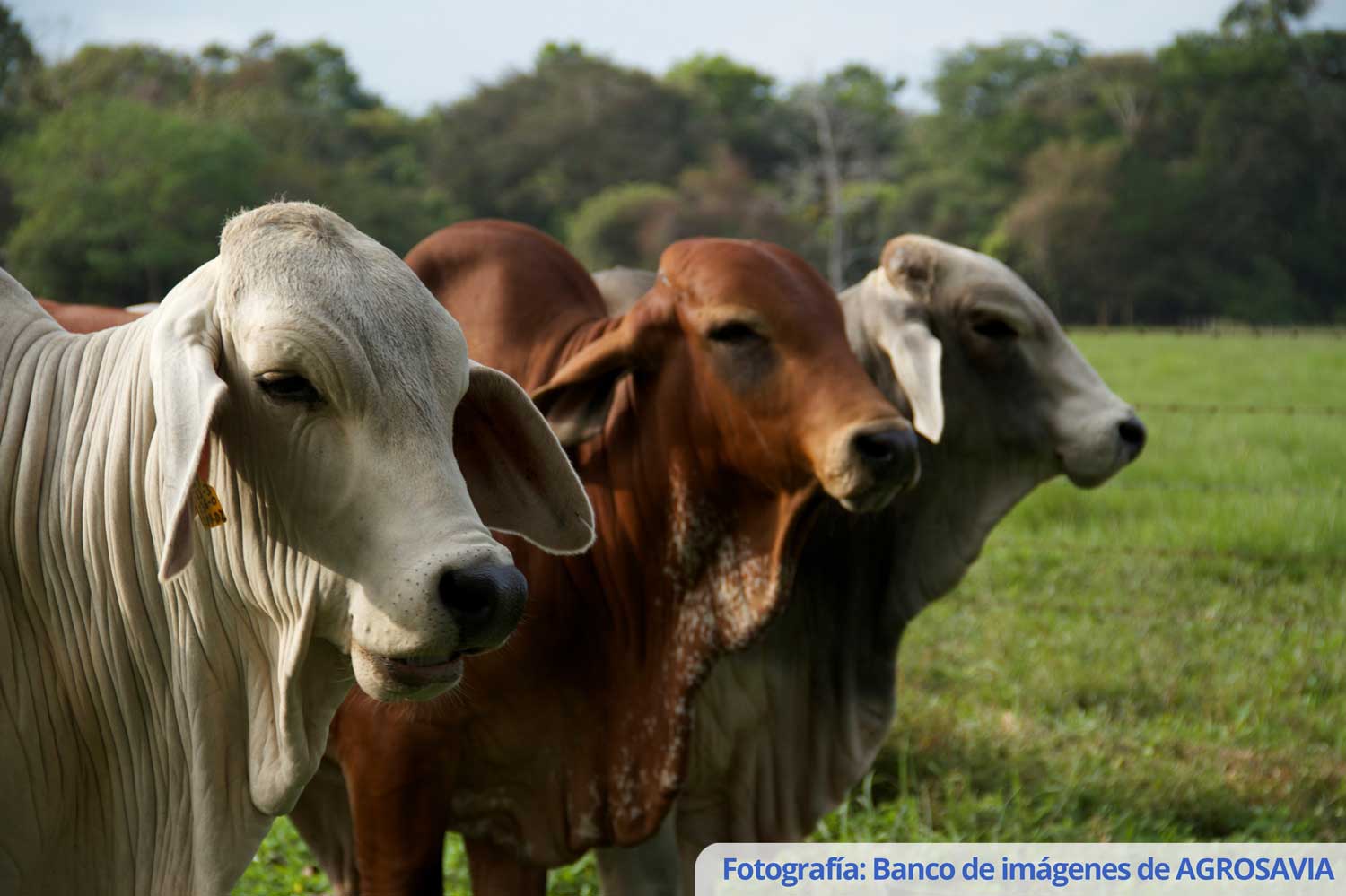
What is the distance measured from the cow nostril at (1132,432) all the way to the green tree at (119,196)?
60.6ft

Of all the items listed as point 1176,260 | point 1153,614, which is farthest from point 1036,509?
point 1176,260

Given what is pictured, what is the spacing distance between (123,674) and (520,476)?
56 centimetres

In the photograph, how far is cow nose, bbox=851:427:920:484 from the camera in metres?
2.35

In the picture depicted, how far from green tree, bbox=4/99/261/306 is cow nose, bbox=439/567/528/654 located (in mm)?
19482

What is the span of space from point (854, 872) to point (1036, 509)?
12.6ft

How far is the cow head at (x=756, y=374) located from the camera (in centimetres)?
238

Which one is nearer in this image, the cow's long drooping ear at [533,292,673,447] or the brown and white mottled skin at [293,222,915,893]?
the brown and white mottled skin at [293,222,915,893]

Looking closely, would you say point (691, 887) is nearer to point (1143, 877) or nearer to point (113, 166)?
point (1143, 877)

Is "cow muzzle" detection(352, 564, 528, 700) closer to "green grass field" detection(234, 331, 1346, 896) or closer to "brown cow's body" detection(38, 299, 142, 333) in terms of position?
"brown cow's body" detection(38, 299, 142, 333)

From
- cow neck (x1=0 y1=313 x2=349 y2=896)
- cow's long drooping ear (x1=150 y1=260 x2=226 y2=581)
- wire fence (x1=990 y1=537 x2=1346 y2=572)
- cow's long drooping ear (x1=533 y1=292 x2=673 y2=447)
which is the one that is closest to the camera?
cow's long drooping ear (x1=150 y1=260 x2=226 y2=581)

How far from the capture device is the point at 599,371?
8.54 feet

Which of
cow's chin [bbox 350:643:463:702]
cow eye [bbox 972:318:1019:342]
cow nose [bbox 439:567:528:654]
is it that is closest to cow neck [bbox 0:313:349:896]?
cow's chin [bbox 350:643:463:702]

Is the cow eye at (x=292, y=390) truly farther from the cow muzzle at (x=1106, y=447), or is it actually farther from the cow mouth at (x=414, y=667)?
the cow muzzle at (x=1106, y=447)

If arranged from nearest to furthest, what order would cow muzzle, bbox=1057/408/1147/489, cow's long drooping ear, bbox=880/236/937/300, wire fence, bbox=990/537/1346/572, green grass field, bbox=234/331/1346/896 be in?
cow muzzle, bbox=1057/408/1147/489, cow's long drooping ear, bbox=880/236/937/300, green grass field, bbox=234/331/1346/896, wire fence, bbox=990/537/1346/572
